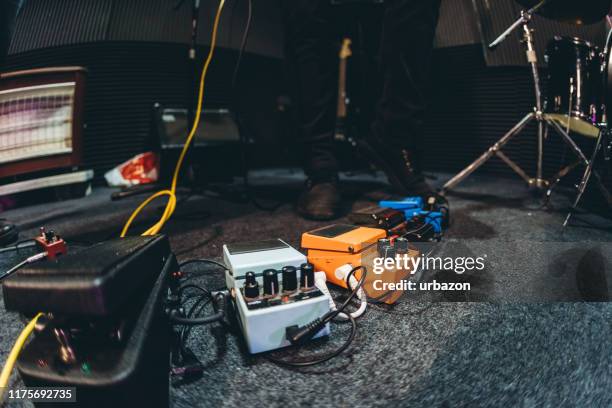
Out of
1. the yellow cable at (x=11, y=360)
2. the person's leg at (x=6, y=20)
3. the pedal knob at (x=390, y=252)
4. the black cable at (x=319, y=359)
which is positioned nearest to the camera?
the yellow cable at (x=11, y=360)

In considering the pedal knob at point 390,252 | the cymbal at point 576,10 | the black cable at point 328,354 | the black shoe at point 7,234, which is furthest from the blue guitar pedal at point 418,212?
the black shoe at point 7,234

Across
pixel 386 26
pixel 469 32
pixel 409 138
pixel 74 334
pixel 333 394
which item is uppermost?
pixel 469 32

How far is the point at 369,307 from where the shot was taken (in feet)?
2.17

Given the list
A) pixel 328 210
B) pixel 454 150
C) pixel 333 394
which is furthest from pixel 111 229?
pixel 454 150

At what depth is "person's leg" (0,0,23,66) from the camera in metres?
0.87

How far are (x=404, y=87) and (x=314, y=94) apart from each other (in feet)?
1.03

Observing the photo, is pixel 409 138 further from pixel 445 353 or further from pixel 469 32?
pixel 469 32

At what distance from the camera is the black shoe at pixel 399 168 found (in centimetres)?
126

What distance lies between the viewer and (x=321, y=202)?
120 cm

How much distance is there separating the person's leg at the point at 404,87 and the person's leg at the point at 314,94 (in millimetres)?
194

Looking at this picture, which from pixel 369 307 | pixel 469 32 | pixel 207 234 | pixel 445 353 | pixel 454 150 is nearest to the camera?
pixel 445 353

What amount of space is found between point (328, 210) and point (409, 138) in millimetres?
408

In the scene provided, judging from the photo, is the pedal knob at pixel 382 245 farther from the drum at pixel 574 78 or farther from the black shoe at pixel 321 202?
the drum at pixel 574 78

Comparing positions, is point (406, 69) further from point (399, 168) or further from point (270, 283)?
point (270, 283)
